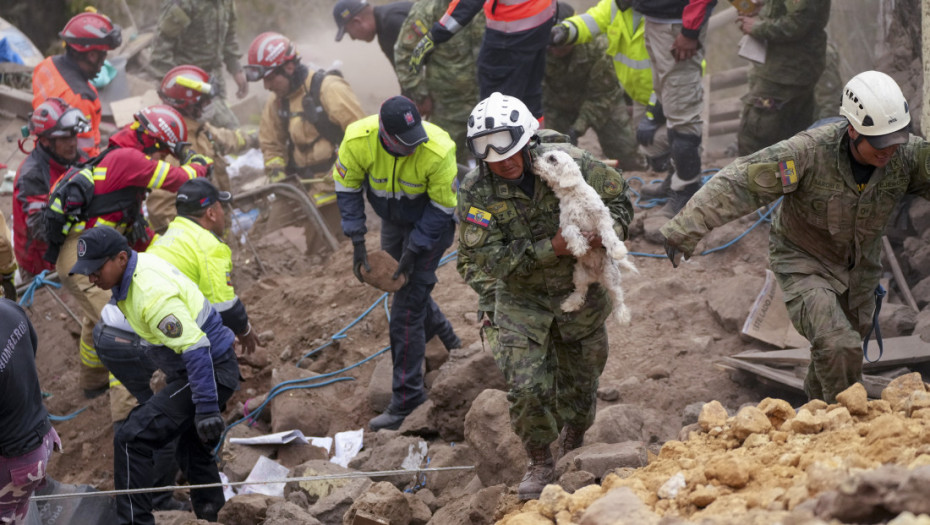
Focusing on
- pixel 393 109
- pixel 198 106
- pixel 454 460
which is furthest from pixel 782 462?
pixel 198 106

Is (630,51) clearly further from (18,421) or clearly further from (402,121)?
(18,421)

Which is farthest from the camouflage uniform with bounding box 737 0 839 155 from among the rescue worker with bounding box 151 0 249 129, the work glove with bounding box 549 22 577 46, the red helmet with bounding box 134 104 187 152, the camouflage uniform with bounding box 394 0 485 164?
the rescue worker with bounding box 151 0 249 129

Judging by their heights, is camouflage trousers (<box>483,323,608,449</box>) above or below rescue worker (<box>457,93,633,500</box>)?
below

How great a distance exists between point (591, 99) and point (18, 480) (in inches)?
257

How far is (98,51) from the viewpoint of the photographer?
9.48m

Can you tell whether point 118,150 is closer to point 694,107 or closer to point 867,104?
point 694,107

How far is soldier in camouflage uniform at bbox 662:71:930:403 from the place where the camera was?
4547 mm

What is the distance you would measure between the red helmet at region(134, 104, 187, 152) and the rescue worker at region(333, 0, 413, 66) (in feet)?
6.73

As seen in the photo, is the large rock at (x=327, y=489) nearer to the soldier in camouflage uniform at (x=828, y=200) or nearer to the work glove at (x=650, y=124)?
the soldier in camouflage uniform at (x=828, y=200)

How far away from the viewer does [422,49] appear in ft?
27.4

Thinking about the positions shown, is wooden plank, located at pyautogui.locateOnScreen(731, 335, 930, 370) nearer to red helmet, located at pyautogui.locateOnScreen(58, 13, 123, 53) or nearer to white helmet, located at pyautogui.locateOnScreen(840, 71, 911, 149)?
white helmet, located at pyautogui.locateOnScreen(840, 71, 911, 149)

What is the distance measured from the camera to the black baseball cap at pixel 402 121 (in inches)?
239

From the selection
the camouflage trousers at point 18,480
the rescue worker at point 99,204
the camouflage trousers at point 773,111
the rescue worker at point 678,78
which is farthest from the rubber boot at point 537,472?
the camouflage trousers at point 773,111

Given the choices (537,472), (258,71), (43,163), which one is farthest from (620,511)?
(258,71)
